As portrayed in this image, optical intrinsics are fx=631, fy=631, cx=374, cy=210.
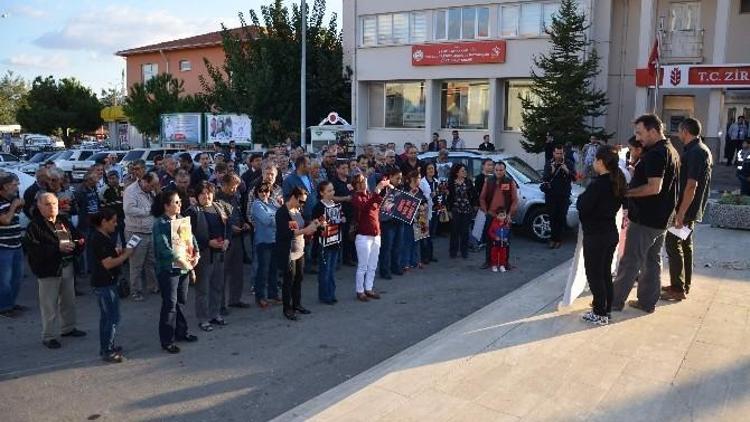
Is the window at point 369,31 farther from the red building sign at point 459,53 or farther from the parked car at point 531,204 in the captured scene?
the parked car at point 531,204

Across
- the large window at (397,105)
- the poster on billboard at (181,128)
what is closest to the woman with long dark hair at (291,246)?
the poster on billboard at (181,128)

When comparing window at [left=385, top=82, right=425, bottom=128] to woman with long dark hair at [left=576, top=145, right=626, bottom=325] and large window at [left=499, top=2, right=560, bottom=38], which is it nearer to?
large window at [left=499, top=2, right=560, bottom=38]

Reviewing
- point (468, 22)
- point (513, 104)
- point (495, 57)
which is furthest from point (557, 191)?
point (468, 22)

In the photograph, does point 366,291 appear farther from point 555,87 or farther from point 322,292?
point 555,87

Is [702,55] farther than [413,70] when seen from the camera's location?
No

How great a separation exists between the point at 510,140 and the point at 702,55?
7.96 m

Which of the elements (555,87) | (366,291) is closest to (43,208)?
(366,291)

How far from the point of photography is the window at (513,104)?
88.7 feet

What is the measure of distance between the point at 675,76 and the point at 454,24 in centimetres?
988

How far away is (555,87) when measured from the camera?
72.2 feet

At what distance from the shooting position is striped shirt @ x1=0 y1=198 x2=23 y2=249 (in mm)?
7508

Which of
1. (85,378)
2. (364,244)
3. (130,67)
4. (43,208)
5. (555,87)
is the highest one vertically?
(130,67)

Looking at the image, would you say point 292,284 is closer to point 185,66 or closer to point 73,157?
point 73,157

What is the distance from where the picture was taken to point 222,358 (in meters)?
6.12
